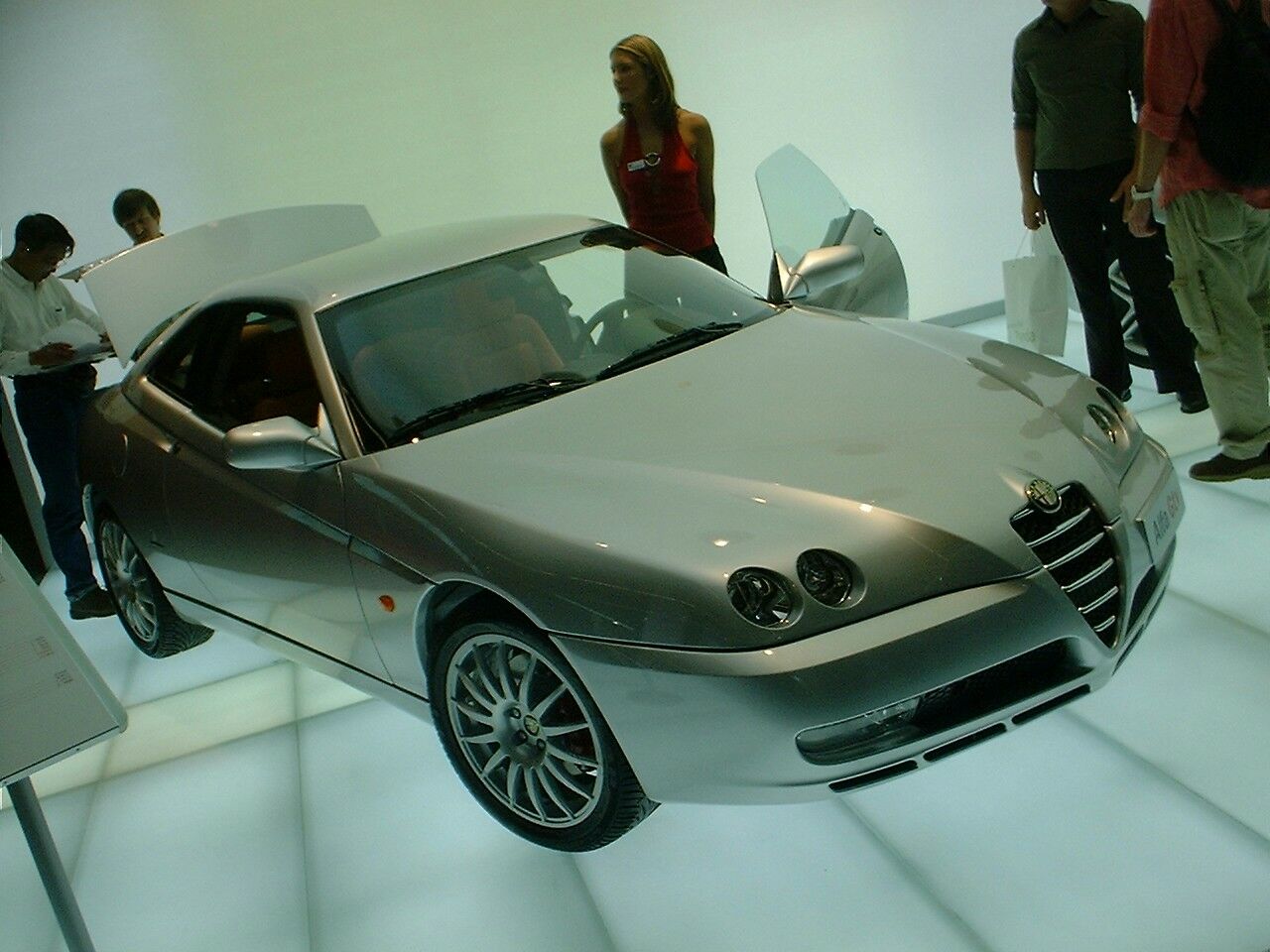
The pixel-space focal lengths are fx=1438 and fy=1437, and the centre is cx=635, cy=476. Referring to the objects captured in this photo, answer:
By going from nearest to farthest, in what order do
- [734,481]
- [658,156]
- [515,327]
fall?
[734,481]
[515,327]
[658,156]

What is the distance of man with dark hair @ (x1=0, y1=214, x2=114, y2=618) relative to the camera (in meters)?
5.16

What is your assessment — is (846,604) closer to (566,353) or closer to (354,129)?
(566,353)

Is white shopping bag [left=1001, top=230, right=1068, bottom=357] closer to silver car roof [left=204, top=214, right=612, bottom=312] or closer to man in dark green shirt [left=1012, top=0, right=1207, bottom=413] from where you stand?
man in dark green shirt [left=1012, top=0, right=1207, bottom=413]

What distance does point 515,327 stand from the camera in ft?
12.0

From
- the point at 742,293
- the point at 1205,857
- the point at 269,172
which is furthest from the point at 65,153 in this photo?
the point at 1205,857

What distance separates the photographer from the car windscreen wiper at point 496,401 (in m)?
3.36

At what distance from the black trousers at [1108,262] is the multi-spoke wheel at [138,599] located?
3447 millimetres

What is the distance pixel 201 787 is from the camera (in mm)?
3867

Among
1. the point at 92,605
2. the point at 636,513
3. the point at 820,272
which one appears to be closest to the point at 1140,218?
the point at 820,272

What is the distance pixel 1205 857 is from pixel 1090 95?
329cm

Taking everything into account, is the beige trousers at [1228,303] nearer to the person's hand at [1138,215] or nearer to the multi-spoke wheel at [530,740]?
the person's hand at [1138,215]

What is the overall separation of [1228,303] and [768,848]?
2436 mm

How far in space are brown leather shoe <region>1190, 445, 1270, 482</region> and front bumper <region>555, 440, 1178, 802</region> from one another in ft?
6.08

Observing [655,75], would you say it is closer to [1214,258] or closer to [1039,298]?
[1039,298]
